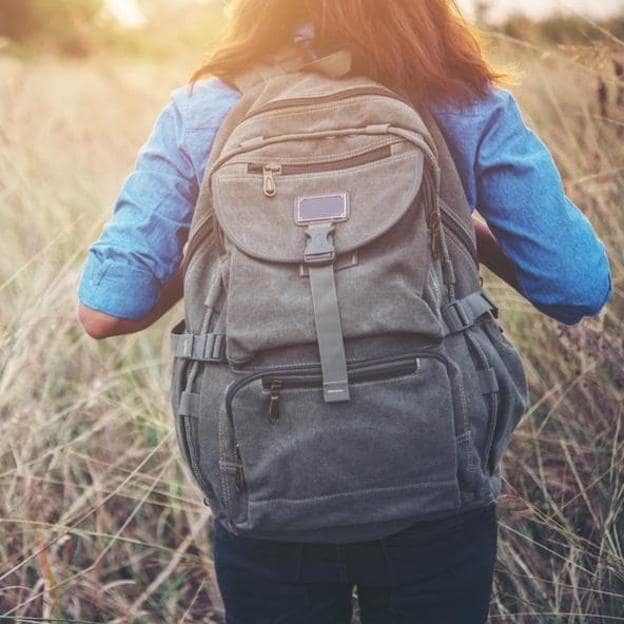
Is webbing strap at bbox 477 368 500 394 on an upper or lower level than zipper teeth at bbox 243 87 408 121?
lower

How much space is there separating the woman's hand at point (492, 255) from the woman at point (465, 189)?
73 millimetres

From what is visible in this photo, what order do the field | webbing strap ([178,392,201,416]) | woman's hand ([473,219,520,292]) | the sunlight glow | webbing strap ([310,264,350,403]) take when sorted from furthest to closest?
1. the sunlight glow
2. the field
3. woman's hand ([473,219,520,292])
4. webbing strap ([178,392,201,416])
5. webbing strap ([310,264,350,403])

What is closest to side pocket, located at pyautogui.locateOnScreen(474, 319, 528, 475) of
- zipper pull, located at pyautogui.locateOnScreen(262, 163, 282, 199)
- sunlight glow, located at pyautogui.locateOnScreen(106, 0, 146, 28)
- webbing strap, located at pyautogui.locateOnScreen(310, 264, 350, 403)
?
webbing strap, located at pyautogui.locateOnScreen(310, 264, 350, 403)

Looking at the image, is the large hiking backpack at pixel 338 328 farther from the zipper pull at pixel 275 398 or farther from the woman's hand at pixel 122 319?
the woman's hand at pixel 122 319

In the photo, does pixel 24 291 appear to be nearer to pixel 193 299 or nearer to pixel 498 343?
pixel 193 299

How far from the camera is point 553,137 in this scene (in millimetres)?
2875

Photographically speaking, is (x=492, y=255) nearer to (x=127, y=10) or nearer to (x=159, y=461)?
(x=159, y=461)

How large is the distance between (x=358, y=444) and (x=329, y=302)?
0.55ft

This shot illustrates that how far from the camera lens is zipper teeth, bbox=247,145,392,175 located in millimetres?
1102

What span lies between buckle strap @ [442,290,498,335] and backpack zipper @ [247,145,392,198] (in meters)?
0.20

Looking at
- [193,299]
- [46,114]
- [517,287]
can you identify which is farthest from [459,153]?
[46,114]

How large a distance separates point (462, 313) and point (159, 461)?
1307mm

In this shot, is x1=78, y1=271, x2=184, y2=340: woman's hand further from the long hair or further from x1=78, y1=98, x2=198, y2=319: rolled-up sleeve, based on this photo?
the long hair

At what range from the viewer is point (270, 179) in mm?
1101
